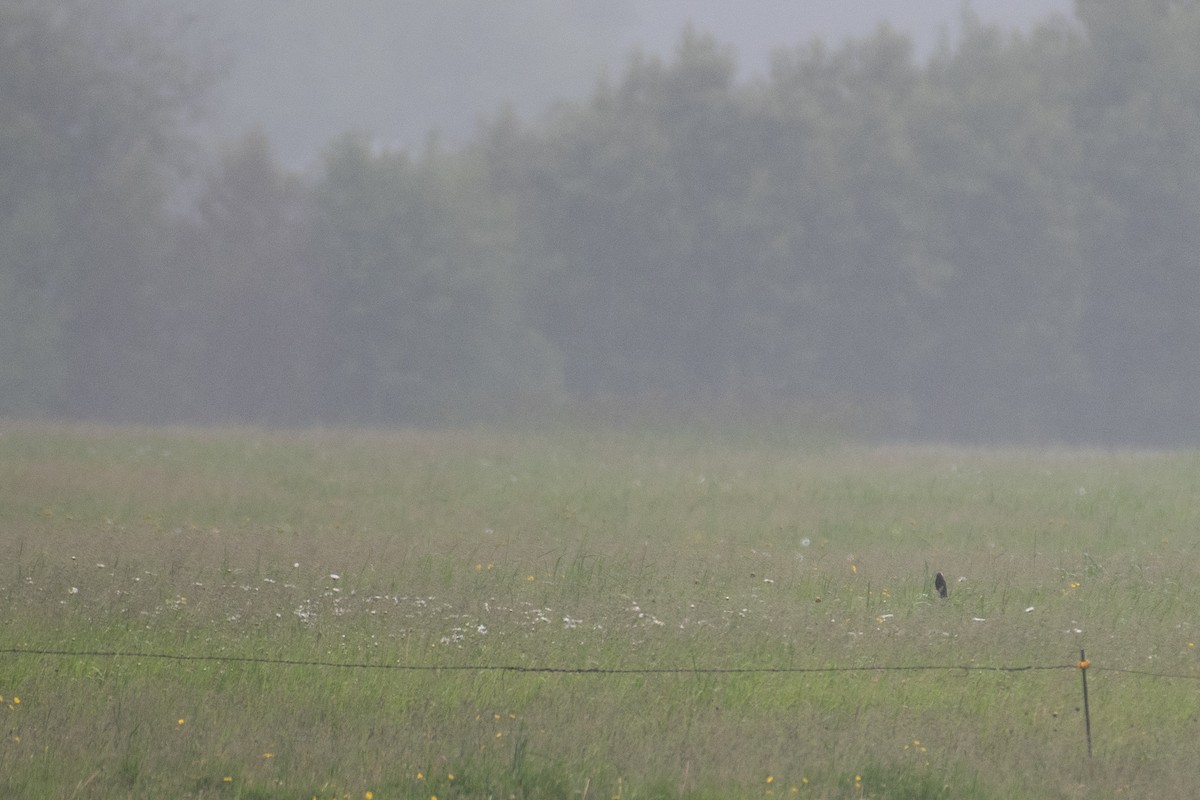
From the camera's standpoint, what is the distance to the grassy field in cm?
869

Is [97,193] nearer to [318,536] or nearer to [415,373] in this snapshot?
[415,373]

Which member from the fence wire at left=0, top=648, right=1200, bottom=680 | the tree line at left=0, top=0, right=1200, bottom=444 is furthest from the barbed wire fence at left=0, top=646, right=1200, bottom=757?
the tree line at left=0, top=0, right=1200, bottom=444

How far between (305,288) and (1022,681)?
44.6 meters

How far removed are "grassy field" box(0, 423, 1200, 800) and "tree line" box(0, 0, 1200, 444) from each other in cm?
3115

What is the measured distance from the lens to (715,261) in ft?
173

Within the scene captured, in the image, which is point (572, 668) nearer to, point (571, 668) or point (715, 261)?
point (571, 668)

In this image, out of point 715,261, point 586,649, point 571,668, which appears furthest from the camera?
point 715,261

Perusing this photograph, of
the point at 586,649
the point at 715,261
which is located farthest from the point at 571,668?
the point at 715,261

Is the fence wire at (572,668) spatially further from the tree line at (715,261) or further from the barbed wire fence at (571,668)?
the tree line at (715,261)

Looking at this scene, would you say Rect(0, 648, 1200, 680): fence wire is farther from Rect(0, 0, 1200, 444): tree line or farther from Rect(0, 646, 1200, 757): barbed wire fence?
Rect(0, 0, 1200, 444): tree line

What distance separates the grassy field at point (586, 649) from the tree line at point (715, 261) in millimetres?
31154

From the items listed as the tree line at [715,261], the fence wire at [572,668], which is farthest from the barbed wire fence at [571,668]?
the tree line at [715,261]

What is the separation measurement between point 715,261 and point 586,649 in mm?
42219

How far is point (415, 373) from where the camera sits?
167 feet
